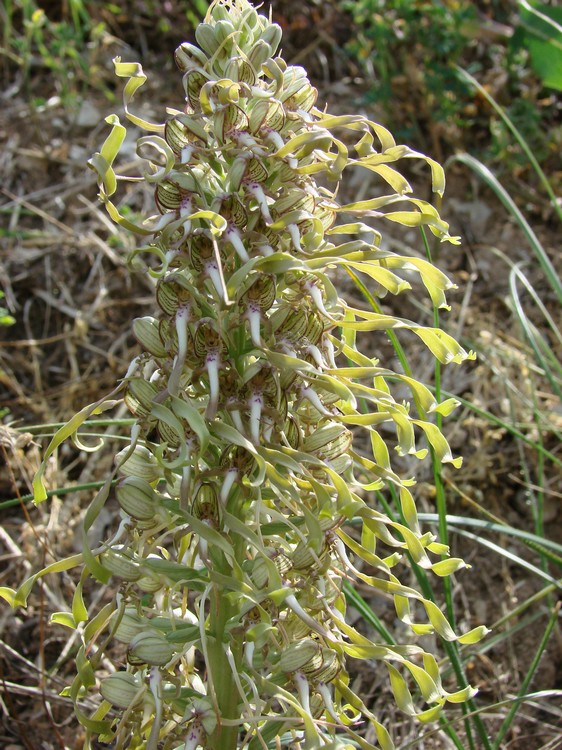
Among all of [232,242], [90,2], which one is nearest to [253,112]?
[232,242]

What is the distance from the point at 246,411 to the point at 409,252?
1.97 metres

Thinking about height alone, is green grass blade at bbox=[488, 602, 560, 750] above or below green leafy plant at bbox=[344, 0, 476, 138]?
below

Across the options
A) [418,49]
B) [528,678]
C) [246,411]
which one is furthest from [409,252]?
[246,411]

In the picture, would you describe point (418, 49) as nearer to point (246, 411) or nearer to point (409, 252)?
point (409, 252)

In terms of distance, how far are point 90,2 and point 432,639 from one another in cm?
309

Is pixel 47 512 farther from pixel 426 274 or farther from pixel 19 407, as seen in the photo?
pixel 426 274

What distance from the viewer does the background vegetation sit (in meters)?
2.23

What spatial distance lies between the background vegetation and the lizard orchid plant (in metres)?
0.47

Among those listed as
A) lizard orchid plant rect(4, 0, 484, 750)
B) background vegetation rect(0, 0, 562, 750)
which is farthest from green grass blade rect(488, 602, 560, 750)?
lizard orchid plant rect(4, 0, 484, 750)

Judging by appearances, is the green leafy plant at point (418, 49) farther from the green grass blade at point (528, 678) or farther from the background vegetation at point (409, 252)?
the green grass blade at point (528, 678)

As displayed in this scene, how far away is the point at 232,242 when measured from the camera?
1240 millimetres

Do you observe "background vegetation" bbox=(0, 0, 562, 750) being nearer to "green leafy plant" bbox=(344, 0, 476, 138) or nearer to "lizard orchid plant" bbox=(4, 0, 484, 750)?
"green leafy plant" bbox=(344, 0, 476, 138)

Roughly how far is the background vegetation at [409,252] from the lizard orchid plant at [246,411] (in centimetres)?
47

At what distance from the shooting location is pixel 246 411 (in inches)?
50.1
